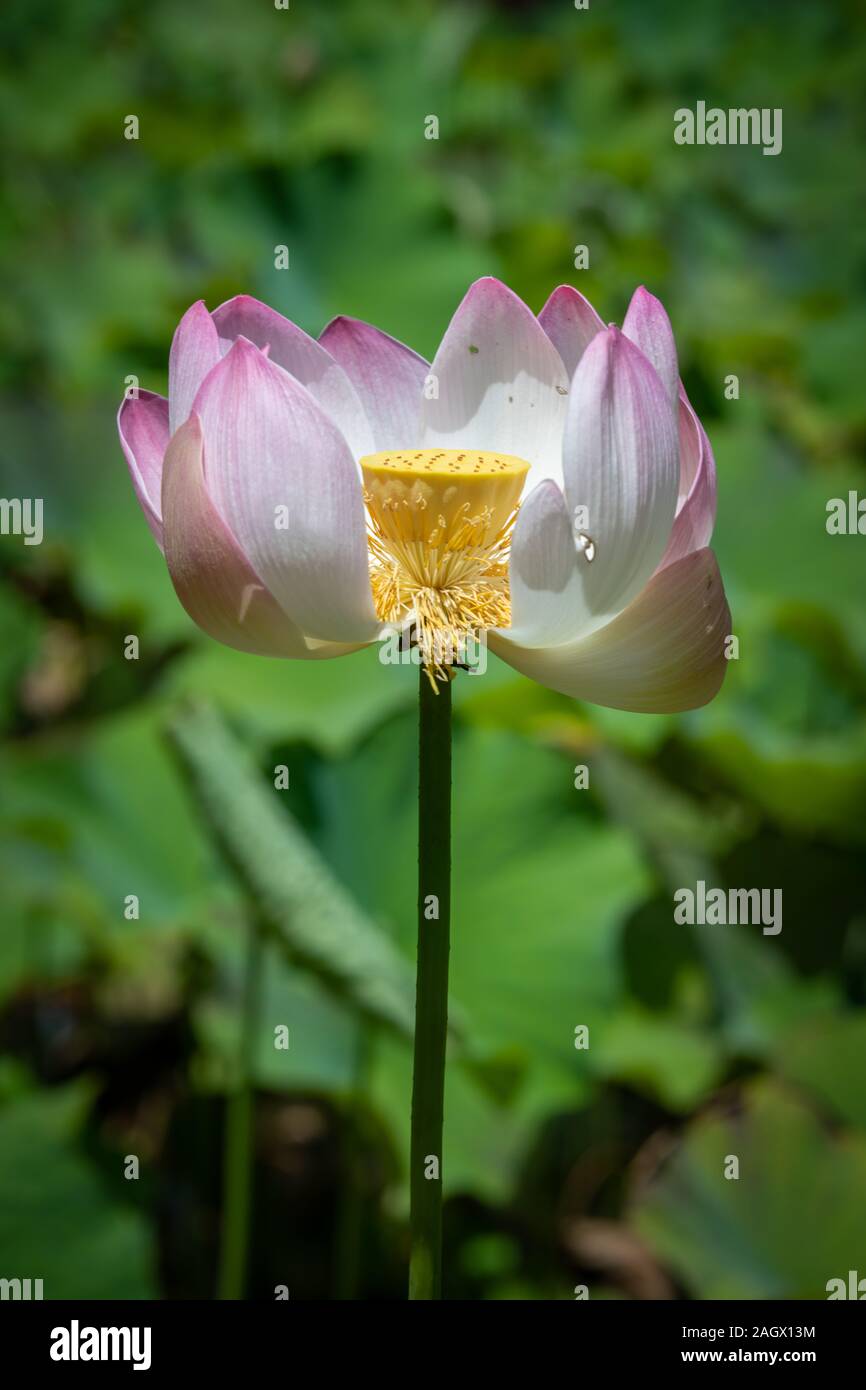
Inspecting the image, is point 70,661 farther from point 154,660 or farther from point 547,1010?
point 547,1010

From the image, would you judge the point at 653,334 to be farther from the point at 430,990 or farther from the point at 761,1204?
the point at 761,1204

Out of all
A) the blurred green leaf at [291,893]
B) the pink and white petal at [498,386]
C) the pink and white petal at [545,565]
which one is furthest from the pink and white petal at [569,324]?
the blurred green leaf at [291,893]

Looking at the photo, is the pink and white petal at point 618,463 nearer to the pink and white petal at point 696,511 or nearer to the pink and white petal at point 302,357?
the pink and white petal at point 696,511

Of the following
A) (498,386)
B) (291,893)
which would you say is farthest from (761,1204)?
(498,386)

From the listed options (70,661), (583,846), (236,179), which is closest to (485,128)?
(236,179)

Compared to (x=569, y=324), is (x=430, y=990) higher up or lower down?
lower down
